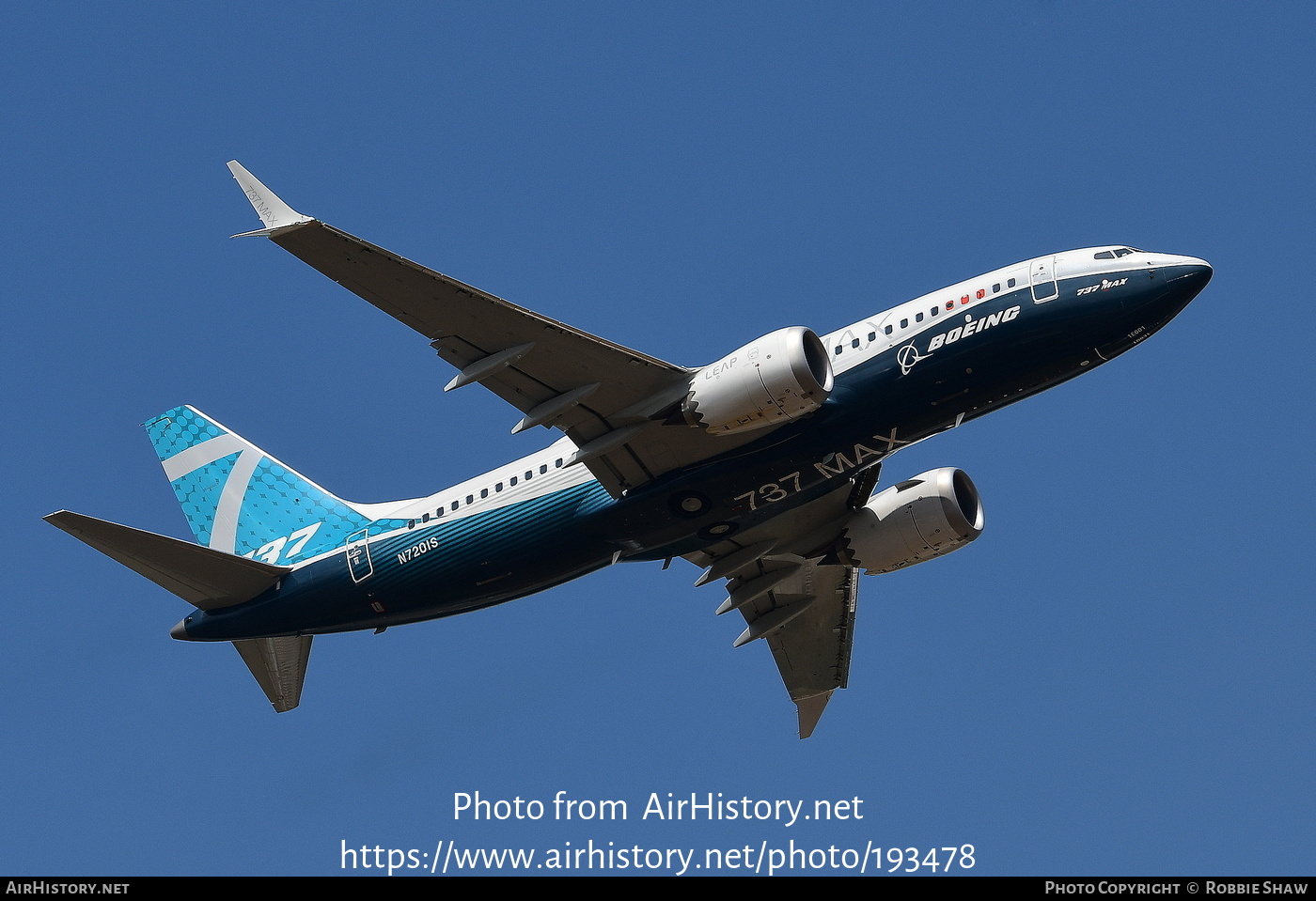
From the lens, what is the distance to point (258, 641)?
44469 millimetres

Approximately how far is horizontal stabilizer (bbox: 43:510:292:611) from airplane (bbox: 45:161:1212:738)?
0.07m

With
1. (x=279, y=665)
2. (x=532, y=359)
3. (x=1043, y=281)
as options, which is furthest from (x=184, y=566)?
(x=1043, y=281)

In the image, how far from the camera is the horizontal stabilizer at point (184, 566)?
38781 millimetres

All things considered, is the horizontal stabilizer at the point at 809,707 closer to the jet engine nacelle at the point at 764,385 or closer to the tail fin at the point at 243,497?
the jet engine nacelle at the point at 764,385

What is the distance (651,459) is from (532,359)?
4.18m

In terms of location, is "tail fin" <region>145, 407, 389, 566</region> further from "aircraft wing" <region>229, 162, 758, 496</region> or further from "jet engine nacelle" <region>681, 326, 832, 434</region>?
"jet engine nacelle" <region>681, 326, 832, 434</region>

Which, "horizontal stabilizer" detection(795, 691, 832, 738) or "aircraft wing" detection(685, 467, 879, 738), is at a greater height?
"aircraft wing" detection(685, 467, 879, 738)

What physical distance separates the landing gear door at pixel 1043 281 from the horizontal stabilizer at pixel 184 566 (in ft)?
70.0

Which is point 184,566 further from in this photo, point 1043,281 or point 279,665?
point 1043,281

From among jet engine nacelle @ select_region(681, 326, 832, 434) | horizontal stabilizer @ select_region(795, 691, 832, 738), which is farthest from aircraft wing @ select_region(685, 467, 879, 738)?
jet engine nacelle @ select_region(681, 326, 832, 434)

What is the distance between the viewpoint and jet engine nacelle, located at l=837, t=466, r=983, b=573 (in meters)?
43.1

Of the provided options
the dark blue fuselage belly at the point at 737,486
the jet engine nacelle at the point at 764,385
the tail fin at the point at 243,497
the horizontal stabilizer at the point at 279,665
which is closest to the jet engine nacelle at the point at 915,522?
the dark blue fuselage belly at the point at 737,486

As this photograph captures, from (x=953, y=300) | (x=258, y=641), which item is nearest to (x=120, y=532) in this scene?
(x=258, y=641)

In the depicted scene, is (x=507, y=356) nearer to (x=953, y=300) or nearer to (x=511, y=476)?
(x=511, y=476)
